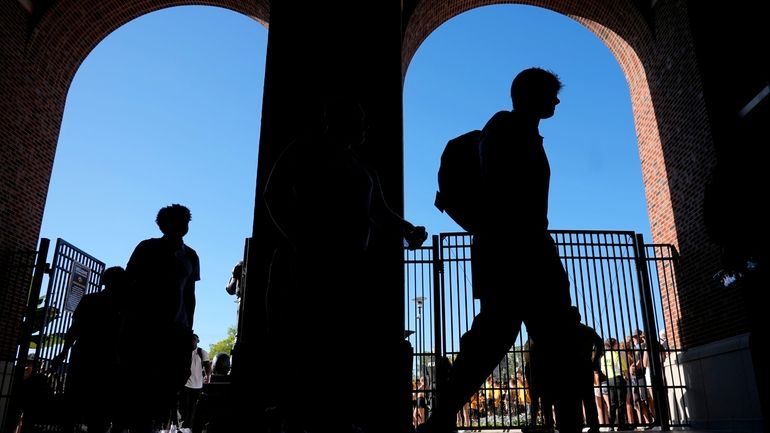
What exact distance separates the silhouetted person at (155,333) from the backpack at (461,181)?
1928mm

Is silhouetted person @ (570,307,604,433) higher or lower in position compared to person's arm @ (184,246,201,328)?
lower

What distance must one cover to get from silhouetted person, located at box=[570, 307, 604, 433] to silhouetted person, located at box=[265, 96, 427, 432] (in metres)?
0.95

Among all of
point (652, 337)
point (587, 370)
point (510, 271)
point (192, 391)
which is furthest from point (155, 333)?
point (652, 337)

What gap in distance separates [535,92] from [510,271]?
902 millimetres

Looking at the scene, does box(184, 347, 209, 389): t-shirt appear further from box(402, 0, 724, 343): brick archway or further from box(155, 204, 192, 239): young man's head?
box(402, 0, 724, 343): brick archway

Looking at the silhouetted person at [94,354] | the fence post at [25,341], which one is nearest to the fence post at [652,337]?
the silhouetted person at [94,354]

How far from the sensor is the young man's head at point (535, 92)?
268cm

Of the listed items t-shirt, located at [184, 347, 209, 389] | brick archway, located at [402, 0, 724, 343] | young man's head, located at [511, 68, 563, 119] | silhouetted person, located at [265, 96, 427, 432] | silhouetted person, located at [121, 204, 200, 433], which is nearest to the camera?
silhouetted person, located at [265, 96, 427, 432]

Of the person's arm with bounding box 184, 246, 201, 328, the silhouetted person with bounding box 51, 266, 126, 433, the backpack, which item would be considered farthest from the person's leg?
the silhouetted person with bounding box 51, 266, 126, 433

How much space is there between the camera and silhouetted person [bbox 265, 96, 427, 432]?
222 centimetres

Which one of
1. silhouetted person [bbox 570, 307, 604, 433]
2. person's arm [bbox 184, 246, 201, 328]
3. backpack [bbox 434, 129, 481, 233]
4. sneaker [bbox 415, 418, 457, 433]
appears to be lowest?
sneaker [bbox 415, 418, 457, 433]

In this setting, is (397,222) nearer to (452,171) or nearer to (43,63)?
(452,171)

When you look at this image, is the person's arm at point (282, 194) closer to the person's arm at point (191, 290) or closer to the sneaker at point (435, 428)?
the sneaker at point (435, 428)

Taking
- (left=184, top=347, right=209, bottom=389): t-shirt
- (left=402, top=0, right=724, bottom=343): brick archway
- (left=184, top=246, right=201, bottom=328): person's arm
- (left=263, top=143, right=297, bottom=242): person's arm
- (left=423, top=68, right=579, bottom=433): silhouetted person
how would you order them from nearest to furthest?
(left=423, top=68, right=579, bottom=433): silhouetted person, (left=263, top=143, right=297, bottom=242): person's arm, (left=184, top=246, right=201, bottom=328): person's arm, (left=402, top=0, right=724, bottom=343): brick archway, (left=184, top=347, right=209, bottom=389): t-shirt
